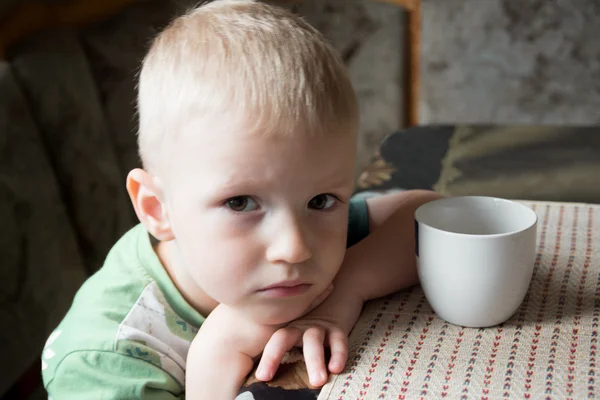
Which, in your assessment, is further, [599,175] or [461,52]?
[461,52]

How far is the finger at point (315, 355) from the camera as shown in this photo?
59cm

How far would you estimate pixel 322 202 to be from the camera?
2.22 feet

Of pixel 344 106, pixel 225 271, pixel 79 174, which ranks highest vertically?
pixel 344 106

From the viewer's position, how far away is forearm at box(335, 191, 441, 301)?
74 centimetres

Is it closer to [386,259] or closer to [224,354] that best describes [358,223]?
[386,259]

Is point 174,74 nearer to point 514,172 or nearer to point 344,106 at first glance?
point 344,106

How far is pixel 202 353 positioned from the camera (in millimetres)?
649

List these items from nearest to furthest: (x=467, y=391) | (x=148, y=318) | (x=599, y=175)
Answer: (x=467, y=391) < (x=148, y=318) < (x=599, y=175)

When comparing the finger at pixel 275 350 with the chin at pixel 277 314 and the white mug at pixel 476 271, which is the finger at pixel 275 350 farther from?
the white mug at pixel 476 271

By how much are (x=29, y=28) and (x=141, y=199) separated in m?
1.15

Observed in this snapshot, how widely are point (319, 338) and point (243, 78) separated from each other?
0.26 metres

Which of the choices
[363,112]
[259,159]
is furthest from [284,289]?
[363,112]

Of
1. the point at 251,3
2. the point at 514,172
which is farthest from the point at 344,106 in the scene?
the point at 514,172

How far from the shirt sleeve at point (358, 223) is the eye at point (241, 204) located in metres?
0.31
